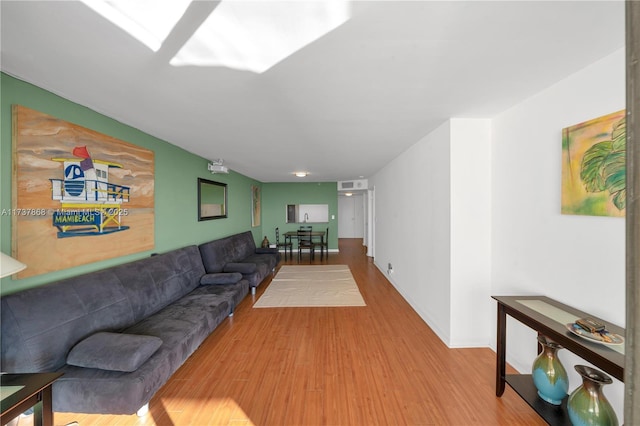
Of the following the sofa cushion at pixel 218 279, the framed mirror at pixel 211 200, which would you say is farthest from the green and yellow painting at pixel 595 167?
the framed mirror at pixel 211 200

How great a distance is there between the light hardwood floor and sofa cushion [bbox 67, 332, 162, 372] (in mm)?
466

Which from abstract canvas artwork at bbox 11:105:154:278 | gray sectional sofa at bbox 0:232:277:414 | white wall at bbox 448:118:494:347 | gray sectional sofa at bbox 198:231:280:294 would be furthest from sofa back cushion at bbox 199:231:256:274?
white wall at bbox 448:118:494:347

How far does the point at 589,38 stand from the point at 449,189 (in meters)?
1.40

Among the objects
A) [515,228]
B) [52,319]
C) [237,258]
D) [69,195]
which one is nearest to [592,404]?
[515,228]

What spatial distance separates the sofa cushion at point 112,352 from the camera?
5.01ft

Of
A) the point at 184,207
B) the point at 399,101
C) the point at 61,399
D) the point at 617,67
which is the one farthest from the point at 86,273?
the point at 617,67

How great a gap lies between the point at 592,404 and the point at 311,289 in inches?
135

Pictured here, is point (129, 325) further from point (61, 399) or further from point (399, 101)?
point (399, 101)

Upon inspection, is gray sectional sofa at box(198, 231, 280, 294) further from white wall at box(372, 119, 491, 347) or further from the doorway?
the doorway

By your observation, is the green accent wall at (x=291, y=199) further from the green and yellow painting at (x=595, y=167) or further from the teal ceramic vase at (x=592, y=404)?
the teal ceramic vase at (x=592, y=404)

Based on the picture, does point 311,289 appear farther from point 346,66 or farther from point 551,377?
point 346,66

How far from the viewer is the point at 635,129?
18.1 inches

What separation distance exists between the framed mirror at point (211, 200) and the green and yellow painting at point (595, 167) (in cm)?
435

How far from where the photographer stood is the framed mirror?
12.8ft
